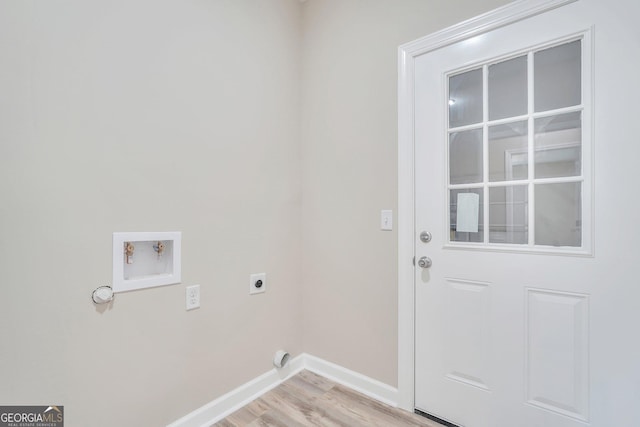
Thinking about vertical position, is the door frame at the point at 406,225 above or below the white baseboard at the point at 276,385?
above

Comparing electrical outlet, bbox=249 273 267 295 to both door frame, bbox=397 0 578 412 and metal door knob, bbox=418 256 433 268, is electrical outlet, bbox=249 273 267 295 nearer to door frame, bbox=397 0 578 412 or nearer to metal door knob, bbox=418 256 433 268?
door frame, bbox=397 0 578 412

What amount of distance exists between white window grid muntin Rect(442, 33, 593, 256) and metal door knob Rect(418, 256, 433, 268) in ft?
0.42

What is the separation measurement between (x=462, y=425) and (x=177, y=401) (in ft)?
4.94

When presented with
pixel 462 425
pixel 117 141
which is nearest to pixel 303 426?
pixel 462 425

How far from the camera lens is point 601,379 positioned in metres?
1.20

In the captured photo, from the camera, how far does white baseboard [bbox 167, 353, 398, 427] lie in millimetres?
1586

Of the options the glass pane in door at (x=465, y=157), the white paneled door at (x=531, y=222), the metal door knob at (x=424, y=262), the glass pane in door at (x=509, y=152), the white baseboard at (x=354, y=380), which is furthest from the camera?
the white baseboard at (x=354, y=380)

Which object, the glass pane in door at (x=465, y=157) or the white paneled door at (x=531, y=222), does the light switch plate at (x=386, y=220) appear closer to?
the white paneled door at (x=531, y=222)

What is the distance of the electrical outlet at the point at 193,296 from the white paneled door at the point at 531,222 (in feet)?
4.08

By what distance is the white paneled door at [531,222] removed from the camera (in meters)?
1.17

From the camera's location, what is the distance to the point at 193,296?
5.13 feet

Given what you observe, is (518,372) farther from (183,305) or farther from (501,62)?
(183,305)

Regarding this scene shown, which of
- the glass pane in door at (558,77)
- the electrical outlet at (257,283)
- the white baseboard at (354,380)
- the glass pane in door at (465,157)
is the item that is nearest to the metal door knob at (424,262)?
the glass pane in door at (465,157)

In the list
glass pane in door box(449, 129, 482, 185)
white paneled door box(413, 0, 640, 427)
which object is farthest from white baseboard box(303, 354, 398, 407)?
glass pane in door box(449, 129, 482, 185)
